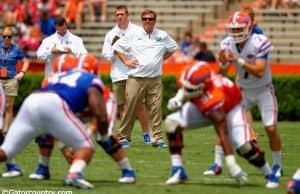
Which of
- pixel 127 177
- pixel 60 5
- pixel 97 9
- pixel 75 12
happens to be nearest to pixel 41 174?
pixel 127 177

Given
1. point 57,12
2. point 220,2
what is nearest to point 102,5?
point 57,12

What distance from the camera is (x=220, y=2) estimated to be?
26.6m

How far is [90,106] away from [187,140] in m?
6.14

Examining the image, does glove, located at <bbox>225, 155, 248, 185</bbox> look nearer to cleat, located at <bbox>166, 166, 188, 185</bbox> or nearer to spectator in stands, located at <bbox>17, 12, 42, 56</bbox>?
cleat, located at <bbox>166, 166, 188, 185</bbox>

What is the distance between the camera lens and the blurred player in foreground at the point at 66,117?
982cm

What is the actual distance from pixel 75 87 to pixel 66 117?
12.7 inches

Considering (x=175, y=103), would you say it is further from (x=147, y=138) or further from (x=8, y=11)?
(x=8, y=11)

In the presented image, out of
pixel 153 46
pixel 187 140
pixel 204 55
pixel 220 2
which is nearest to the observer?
pixel 204 55

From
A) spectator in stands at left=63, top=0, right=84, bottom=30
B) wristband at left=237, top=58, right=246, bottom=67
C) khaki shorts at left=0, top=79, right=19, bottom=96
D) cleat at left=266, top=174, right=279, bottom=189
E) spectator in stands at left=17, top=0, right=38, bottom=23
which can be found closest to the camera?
cleat at left=266, top=174, right=279, bottom=189

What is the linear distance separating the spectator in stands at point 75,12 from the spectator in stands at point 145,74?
39.8 ft

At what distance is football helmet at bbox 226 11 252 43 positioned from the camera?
A: 11.1 meters

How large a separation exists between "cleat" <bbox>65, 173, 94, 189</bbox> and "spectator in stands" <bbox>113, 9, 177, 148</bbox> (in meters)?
4.72

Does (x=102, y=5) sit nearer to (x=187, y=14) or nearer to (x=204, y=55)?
(x=187, y=14)

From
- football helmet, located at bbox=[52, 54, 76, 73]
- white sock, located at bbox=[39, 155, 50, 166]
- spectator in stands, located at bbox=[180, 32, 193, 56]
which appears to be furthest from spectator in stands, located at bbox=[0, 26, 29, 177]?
spectator in stands, located at bbox=[180, 32, 193, 56]
